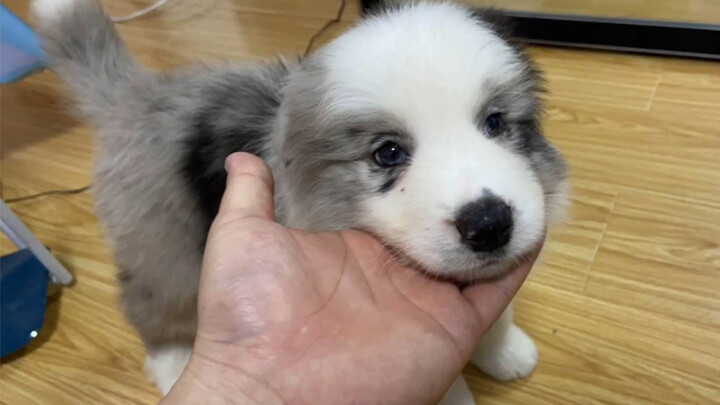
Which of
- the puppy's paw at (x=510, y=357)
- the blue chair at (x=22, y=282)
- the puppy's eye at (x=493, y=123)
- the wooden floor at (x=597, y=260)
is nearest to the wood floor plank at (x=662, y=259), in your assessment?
the wooden floor at (x=597, y=260)

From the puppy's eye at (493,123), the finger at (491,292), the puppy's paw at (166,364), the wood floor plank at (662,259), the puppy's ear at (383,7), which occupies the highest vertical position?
the puppy's ear at (383,7)

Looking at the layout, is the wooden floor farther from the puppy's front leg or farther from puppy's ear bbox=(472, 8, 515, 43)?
puppy's ear bbox=(472, 8, 515, 43)

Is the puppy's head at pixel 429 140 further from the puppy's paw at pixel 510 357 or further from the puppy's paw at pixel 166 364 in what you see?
the puppy's paw at pixel 166 364

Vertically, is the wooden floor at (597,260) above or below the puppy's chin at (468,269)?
below

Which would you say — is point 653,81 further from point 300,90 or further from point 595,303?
point 300,90

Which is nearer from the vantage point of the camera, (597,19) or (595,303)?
(595,303)

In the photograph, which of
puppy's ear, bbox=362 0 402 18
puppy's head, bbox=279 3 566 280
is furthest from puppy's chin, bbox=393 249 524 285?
puppy's ear, bbox=362 0 402 18

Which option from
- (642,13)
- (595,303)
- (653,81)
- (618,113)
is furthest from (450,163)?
(642,13)
